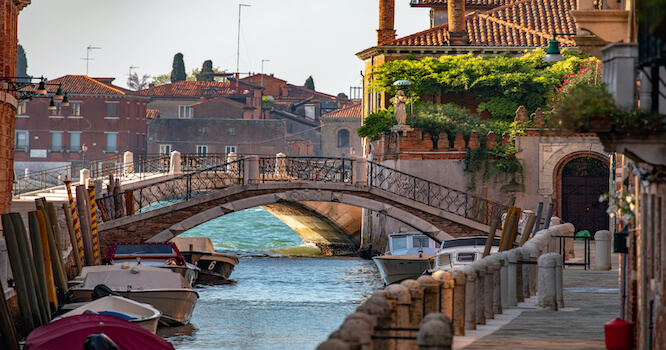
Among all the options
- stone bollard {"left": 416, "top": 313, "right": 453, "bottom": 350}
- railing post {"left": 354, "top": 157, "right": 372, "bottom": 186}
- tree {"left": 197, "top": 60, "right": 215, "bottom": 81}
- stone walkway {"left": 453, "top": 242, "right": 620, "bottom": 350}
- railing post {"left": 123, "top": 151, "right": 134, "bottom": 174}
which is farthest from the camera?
tree {"left": 197, "top": 60, "right": 215, "bottom": 81}

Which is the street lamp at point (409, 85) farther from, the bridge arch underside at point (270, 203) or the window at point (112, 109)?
the window at point (112, 109)

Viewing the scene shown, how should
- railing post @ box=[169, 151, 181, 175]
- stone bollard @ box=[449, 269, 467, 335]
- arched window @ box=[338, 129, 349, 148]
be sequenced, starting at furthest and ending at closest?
arched window @ box=[338, 129, 349, 148], railing post @ box=[169, 151, 181, 175], stone bollard @ box=[449, 269, 467, 335]

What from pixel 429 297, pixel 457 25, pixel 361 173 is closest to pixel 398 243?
pixel 361 173

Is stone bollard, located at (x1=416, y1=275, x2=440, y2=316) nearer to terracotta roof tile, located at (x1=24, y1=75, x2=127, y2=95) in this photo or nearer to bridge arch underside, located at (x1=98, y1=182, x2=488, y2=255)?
bridge arch underside, located at (x1=98, y1=182, x2=488, y2=255)

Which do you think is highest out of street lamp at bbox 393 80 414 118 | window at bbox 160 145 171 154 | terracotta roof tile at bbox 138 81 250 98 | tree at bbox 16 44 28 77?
tree at bbox 16 44 28 77

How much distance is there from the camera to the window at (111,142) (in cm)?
6819

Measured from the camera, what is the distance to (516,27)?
34.2m

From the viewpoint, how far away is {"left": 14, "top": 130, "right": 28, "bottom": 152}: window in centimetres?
6888

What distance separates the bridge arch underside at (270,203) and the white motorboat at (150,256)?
8.85ft

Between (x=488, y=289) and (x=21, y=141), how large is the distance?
6057cm

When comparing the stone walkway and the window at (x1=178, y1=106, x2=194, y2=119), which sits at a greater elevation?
the window at (x1=178, y1=106, x2=194, y2=119)

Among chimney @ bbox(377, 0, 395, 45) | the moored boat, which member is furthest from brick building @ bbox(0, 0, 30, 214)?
chimney @ bbox(377, 0, 395, 45)

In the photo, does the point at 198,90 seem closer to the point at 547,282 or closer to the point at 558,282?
the point at 558,282

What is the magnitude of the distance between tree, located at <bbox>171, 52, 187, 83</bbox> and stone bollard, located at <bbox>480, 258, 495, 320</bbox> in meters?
77.0
